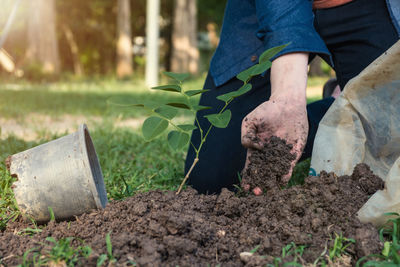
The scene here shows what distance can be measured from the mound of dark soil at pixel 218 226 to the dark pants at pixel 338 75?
2.32 feet

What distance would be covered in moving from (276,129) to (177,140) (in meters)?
0.53

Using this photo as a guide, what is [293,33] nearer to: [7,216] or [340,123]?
[340,123]

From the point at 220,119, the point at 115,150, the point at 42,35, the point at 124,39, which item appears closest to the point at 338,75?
the point at 220,119

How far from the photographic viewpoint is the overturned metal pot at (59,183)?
1.45 meters

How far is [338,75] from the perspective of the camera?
2.30 metres

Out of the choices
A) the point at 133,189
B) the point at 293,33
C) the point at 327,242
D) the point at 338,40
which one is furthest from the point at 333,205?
the point at 338,40

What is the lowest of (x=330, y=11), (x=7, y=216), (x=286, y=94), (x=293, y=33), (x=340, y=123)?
(x=7, y=216)

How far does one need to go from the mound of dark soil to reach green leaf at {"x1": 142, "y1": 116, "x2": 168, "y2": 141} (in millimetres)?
258

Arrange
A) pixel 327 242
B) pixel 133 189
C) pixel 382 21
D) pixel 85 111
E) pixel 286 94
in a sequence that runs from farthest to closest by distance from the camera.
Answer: pixel 85 111 < pixel 382 21 < pixel 133 189 < pixel 286 94 < pixel 327 242

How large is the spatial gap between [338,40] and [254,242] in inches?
55.1

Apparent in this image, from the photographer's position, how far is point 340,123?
176 cm

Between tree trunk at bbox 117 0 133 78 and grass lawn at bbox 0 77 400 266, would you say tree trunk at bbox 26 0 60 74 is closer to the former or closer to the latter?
tree trunk at bbox 117 0 133 78

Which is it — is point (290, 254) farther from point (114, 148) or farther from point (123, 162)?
point (114, 148)

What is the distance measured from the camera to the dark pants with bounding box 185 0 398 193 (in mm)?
2102
